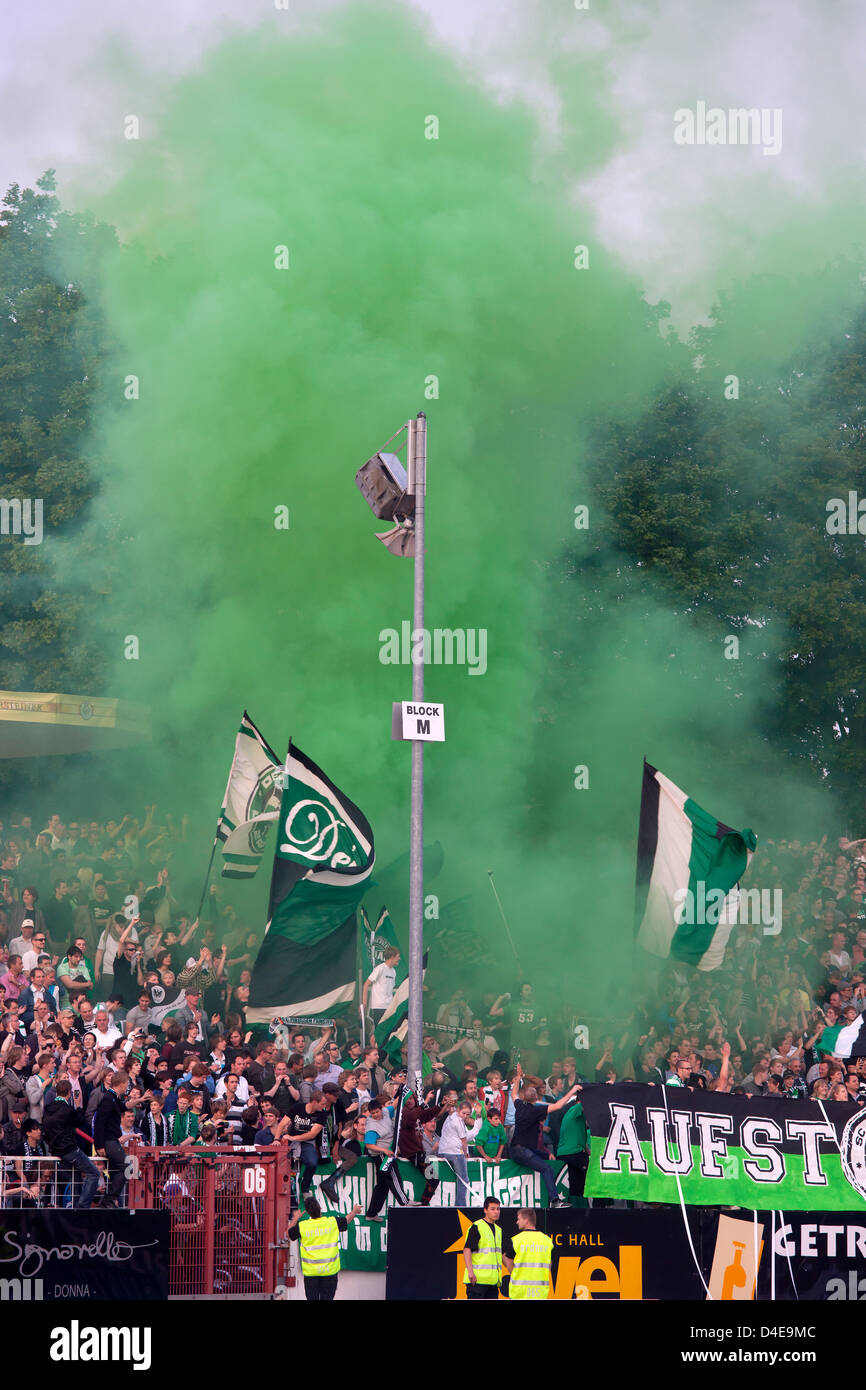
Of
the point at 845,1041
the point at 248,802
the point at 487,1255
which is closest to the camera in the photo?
the point at 487,1255

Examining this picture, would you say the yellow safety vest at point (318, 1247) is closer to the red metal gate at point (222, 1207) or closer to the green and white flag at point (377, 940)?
the red metal gate at point (222, 1207)

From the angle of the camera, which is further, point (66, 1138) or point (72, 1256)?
point (66, 1138)

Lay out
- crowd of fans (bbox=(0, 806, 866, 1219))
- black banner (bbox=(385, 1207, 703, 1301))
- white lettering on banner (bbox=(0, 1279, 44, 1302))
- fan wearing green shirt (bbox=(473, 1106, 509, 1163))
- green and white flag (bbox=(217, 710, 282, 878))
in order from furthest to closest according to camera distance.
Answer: green and white flag (bbox=(217, 710, 282, 878)), fan wearing green shirt (bbox=(473, 1106, 509, 1163)), crowd of fans (bbox=(0, 806, 866, 1219)), black banner (bbox=(385, 1207, 703, 1301)), white lettering on banner (bbox=(0, 1279, 44, 1302))

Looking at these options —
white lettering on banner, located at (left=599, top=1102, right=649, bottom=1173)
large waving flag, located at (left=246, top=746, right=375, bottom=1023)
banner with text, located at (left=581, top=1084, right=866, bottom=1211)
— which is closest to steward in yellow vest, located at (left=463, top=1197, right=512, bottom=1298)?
banner with text, located at (left=581, top=1084, right=866, bottom=1211)

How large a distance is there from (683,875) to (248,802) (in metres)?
5.36

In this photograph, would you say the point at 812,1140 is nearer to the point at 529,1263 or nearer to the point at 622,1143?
the point at 622,1143

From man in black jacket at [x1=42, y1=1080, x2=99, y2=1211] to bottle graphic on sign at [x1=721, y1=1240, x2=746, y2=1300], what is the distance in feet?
17.1

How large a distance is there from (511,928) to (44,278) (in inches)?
591

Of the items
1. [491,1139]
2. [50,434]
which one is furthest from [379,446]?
[491,1139]

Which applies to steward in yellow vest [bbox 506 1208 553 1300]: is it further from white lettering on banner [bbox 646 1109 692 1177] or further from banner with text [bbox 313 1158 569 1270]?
banner with text [bbox 313 1158 569 1270]

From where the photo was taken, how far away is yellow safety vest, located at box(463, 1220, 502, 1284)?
1245 centimetres

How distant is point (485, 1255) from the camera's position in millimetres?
12484

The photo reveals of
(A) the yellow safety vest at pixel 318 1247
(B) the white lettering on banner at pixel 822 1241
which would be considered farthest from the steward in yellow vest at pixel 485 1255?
(B) the white lettering on banner at pixel 822 1241
